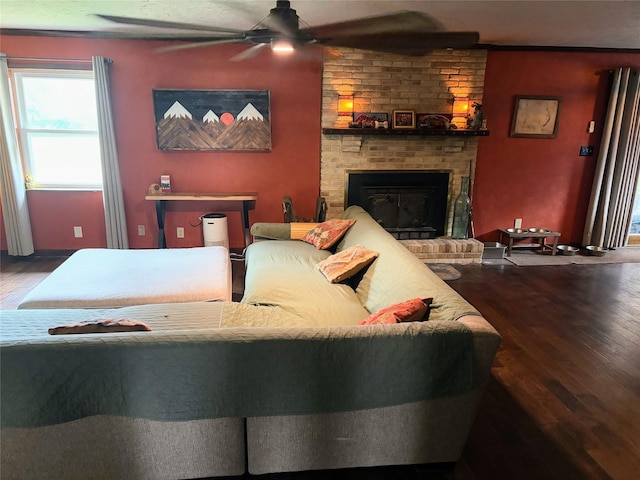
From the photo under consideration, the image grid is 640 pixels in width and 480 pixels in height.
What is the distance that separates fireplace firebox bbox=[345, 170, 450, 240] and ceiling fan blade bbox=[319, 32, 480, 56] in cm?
125

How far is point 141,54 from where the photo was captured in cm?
403

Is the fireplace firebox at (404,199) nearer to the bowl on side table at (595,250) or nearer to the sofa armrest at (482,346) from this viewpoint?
the bowl on side table at (595,250)

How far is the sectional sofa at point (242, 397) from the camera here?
52.9 inches

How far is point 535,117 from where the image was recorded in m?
4.58

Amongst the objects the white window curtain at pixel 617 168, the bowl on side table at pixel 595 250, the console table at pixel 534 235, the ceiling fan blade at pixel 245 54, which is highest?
Answer: the ceiling fan blade at pixel 245 54

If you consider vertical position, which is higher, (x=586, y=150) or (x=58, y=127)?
(x=58, y=127)

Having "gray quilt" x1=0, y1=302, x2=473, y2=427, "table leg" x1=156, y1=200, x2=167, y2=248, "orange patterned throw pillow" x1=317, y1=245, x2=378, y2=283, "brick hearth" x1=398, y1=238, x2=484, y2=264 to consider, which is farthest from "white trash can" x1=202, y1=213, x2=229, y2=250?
"gray quilt" x1=0, y1=302, x2=473, y2=427

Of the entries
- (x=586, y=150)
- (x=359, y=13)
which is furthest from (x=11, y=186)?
(x=586, y=150)

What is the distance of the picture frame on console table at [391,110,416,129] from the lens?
4363 millimetres

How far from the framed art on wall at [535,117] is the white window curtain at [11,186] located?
5.21 meters

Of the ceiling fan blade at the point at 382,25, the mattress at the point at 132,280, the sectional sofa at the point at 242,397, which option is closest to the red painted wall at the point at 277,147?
the ceiling fan blade at the point at 382,25

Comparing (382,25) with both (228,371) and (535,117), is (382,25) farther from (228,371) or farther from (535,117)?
(228,371)

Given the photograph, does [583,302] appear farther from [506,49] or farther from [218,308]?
[218,308]

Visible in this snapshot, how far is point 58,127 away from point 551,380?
4825 millimetres
